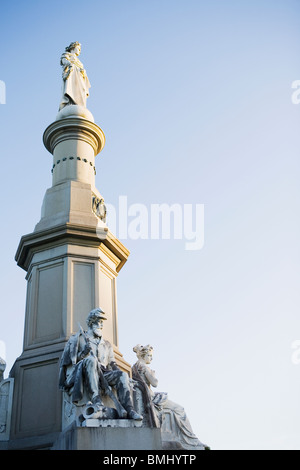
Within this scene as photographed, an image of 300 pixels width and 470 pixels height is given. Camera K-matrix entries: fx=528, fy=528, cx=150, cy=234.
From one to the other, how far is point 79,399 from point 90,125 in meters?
8.97

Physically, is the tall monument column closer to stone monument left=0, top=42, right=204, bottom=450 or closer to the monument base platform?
stone monument left=0, top=42, right=204, bottom=450

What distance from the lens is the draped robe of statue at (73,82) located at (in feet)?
55.0

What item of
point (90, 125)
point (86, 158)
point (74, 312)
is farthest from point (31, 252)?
point (90, 125)

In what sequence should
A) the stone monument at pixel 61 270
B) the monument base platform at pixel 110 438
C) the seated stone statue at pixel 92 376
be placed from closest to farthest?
the monument base platform at pixel 110 438 < the seated stone statue at pixel 92 376 < the stone monument at pixel 61 270

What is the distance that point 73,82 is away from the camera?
17.2 m

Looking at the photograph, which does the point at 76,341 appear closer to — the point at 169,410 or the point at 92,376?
the point at 92,376

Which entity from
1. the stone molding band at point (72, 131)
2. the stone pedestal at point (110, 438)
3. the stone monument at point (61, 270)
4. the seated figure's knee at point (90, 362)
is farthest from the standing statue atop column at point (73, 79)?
the stone pedestal at point (110, 438)

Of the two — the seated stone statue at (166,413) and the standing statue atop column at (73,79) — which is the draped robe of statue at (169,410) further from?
the standing statue atop column at (73,79)

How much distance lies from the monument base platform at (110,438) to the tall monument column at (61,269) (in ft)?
6.38

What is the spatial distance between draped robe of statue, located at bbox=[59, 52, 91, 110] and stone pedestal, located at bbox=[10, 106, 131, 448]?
3.69 ft

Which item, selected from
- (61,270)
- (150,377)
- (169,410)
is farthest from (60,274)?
(169,410)

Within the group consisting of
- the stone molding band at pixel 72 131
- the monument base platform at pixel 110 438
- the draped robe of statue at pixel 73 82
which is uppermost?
the draped robe of statue at pixel 73 82
